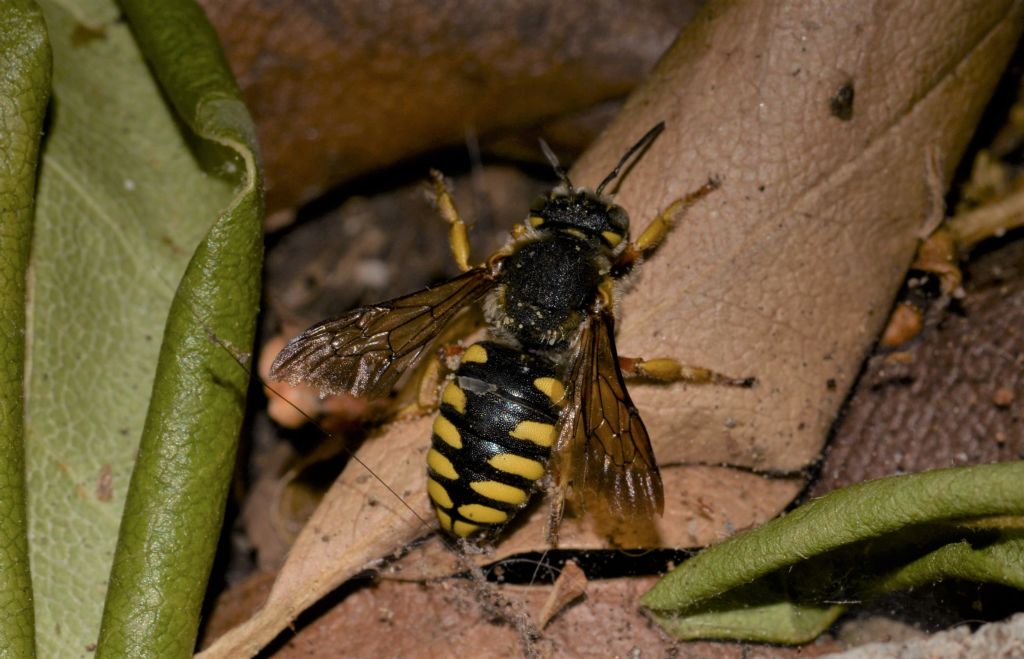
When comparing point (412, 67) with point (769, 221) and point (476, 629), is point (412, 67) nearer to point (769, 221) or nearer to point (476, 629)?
point (769, 221)

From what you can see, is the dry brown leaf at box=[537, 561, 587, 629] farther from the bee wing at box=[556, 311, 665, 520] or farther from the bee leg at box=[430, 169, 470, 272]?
the bee leg at box=[430, 169, 470, 272]

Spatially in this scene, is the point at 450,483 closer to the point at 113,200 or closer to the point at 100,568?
the point at 100,568

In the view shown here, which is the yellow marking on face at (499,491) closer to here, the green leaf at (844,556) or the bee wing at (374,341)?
the green leaf at (844,556)

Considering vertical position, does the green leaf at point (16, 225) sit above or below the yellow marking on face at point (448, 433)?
above

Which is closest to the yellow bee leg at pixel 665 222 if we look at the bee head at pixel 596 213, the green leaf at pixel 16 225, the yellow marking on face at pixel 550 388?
the bee head at pixel 596 213

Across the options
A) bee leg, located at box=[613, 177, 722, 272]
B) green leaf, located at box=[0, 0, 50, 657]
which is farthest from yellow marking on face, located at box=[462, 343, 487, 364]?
green leaf, located at box=[0, 0, 50, 657]

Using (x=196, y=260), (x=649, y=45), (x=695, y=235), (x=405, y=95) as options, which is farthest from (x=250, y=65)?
(x=695, y=235)
